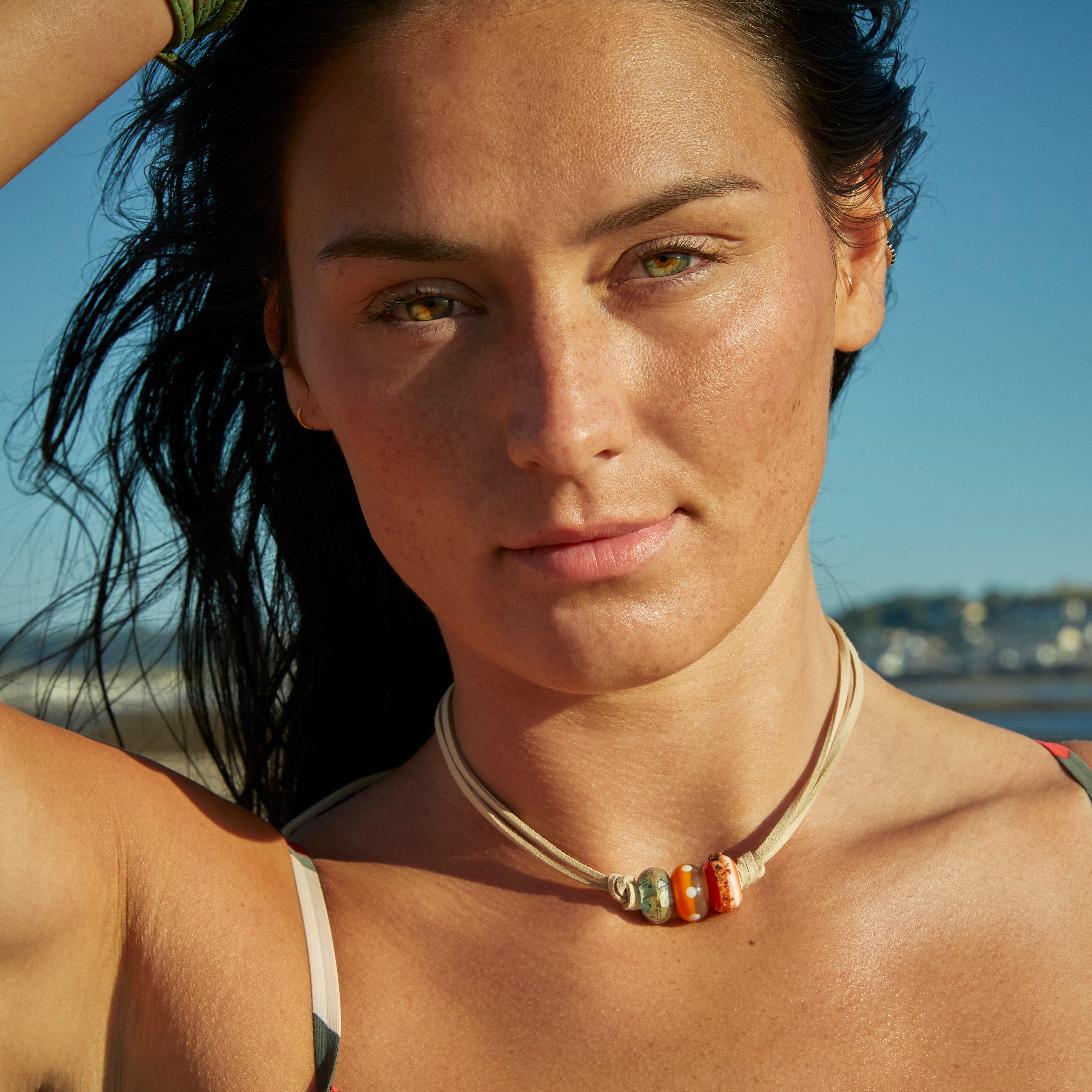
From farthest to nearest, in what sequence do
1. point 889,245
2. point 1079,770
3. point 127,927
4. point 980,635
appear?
point 980,635
point 889,245
point 1079,770
point 127,927

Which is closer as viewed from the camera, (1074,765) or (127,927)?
(127,927)

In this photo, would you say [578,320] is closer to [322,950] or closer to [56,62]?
[56,62]

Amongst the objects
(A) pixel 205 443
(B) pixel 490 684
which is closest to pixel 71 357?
(A) pixel 205 443

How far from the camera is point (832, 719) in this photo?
2117 millimetres

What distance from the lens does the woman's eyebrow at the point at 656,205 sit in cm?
159

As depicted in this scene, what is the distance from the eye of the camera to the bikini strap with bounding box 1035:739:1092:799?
6.84ft

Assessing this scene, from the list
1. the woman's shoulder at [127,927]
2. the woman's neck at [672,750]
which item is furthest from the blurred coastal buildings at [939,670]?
the woman's neck at [672,750]

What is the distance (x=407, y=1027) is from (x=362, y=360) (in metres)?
1.09

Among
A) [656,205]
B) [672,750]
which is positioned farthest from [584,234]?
[672,750]

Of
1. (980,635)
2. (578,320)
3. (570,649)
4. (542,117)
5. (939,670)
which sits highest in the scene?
(542,117)

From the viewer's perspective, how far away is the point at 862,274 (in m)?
2.12

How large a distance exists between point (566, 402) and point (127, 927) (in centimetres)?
107

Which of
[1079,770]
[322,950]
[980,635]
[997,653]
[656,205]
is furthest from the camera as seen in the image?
[980,635]

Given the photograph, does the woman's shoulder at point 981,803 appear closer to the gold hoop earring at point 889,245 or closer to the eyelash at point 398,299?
the gold hoop earring at point 889,245
